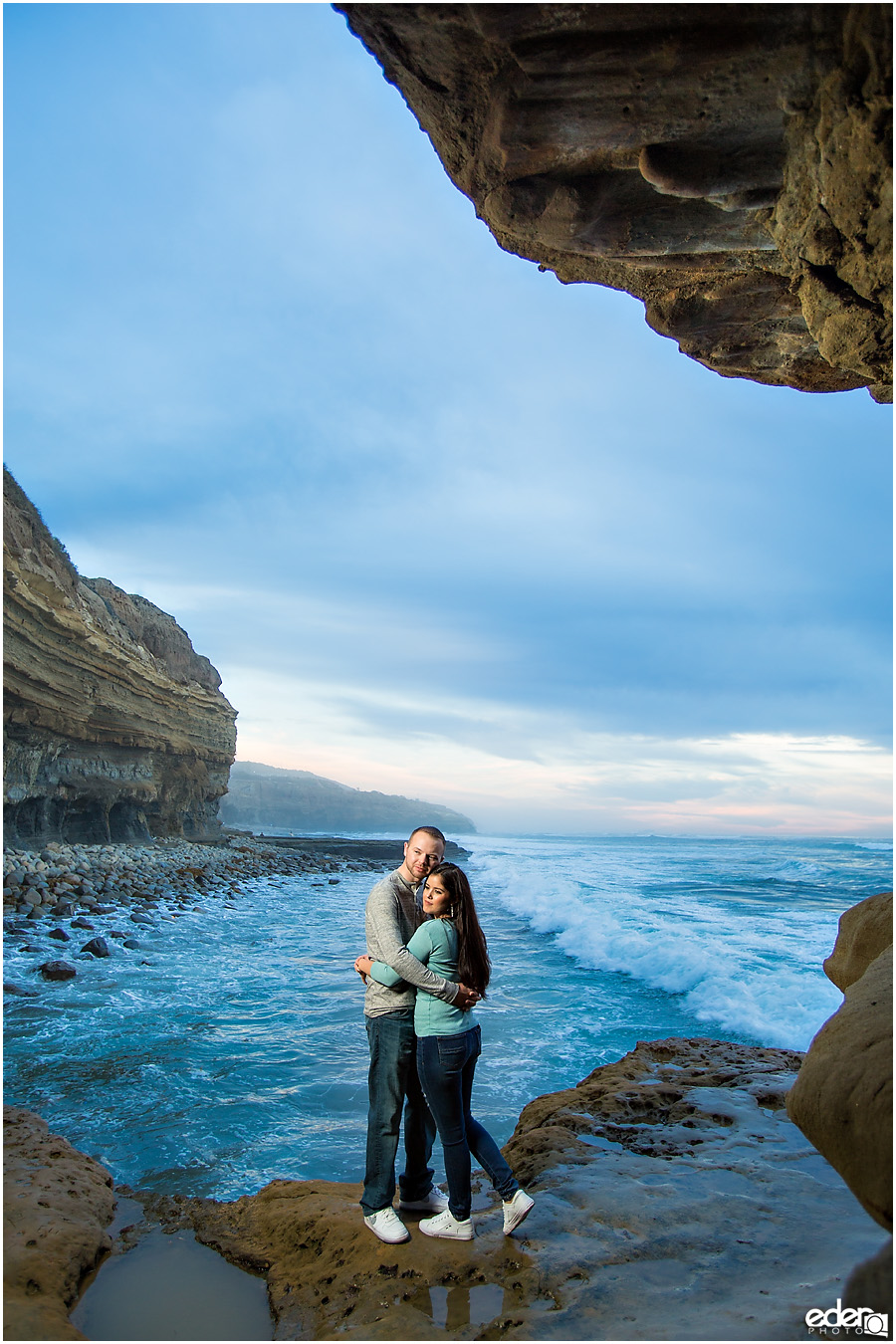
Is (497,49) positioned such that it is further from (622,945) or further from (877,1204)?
(622,945)

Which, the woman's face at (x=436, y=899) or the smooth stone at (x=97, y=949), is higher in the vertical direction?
the woman's face at (x=436, y=899)

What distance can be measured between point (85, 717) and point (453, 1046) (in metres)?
19.8

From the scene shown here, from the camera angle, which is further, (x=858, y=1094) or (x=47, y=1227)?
(x=47, y=1227)

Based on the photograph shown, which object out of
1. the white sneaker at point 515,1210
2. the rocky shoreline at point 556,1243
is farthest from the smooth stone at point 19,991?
the white sneaker at point 515,1210

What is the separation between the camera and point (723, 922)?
1577 centimetres

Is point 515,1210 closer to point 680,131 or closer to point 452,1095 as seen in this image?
point 452,1095

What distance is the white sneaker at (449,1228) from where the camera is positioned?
2.86m

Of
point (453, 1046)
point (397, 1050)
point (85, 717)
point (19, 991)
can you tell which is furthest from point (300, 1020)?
point (85, 717)

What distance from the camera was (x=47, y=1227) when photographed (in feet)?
9.32

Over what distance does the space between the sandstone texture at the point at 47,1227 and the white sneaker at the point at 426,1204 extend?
1.38m

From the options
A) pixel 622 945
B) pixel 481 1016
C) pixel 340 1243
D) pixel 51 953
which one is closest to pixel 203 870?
pixel 51 953

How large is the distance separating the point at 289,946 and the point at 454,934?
10.4 m
